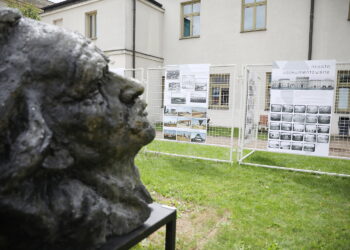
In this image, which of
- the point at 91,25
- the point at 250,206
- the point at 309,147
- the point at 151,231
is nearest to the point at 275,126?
the point at 309,147

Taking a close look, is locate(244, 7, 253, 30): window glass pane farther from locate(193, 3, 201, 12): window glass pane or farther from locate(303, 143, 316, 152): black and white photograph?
locate(303, 143, 316, 152): black and white photograph

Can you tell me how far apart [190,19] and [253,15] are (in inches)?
113

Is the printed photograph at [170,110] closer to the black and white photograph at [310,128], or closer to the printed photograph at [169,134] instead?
the printed photograph at [169,134]

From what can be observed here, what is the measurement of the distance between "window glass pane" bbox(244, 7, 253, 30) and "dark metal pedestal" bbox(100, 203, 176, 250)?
37.1 feet

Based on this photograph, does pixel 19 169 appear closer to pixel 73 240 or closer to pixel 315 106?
pixel 73 240

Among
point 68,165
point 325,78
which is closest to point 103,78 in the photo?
point 68,165

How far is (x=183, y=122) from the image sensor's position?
5684 mm

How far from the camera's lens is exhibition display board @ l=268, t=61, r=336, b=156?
4543 mm

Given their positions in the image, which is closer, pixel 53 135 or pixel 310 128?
pixel 53 135

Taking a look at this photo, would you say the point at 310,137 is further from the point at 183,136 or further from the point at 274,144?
the point at 183,136

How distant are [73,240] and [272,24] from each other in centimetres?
1169

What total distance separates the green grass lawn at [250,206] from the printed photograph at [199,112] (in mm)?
925

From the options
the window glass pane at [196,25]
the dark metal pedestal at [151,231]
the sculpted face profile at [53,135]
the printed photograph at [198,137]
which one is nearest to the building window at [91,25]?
the window glass pane at [196,25]

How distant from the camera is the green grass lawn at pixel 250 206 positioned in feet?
9.10
